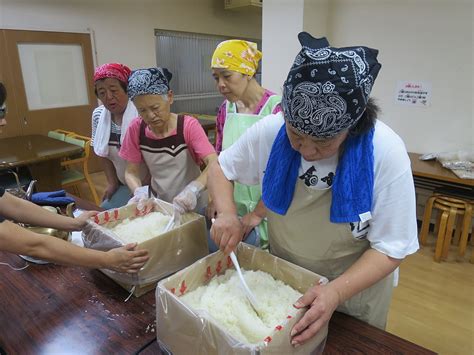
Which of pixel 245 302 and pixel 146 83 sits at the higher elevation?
pixel 146 83

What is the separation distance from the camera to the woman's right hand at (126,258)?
36.7 inches

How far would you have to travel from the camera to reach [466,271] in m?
2.56

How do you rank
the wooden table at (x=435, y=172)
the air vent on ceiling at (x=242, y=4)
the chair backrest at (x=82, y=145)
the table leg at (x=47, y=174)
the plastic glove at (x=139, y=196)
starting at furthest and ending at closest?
the air vent on ceiling at (x=242, y=4)
the chair backrest at (x=82, y=145)
the table leg at (x=47, y=174)
the wooden table at (x=435, y=172)
the plastic glove at (x=139, y=196)

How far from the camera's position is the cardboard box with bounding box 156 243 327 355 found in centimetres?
65

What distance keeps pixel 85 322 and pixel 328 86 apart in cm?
85

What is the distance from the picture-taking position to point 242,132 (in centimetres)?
174

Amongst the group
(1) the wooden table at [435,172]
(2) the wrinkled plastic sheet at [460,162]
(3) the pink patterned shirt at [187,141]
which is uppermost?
(3) the pink patterned shirt at [187,141]

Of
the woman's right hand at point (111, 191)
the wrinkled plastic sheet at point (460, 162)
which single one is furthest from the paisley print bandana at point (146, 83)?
the wrinkled plastic sheet at point (460, 162)

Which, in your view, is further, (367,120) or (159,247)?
A: (159,247)

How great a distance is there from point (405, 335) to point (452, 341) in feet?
0.83

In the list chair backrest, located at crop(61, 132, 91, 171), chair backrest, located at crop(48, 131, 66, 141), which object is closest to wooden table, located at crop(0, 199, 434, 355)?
chair backrest, located at crop(61, 132, 91, 171)

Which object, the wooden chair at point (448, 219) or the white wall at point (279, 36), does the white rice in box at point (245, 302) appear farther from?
the white wall at point (279, 36)

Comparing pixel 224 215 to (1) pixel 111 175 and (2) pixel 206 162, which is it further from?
(1) pixel 111 175

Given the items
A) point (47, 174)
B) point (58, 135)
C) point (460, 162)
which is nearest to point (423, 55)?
point (460, 162)
